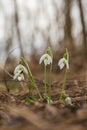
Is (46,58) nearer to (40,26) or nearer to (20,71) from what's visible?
(20,71)

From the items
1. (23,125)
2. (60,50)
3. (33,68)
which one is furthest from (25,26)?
(23,125)

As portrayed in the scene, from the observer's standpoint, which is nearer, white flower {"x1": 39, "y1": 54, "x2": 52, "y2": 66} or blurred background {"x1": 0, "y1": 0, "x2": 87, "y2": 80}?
white flower {"x1": 39, "y1": 54, "x2": 52, "y2": 66}

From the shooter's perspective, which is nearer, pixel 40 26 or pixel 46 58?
pixel 46 58

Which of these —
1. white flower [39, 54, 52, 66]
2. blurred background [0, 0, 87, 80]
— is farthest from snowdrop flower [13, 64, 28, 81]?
blurred background [0, 0, 87, 80]

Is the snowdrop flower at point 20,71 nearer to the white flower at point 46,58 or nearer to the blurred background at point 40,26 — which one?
the white flower at point 46,58

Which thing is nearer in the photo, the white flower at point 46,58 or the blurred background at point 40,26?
the white flower at point 46,58

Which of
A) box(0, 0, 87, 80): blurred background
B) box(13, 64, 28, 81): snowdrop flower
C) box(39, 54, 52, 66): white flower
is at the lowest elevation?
box(13, 64, 28, 81): snowdrop flower

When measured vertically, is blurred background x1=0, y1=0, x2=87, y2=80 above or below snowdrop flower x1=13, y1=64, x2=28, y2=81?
above

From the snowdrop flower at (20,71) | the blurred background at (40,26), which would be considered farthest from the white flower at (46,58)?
the blurred background at (40,26)

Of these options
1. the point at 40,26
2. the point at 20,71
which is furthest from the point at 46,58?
the point at 40,26

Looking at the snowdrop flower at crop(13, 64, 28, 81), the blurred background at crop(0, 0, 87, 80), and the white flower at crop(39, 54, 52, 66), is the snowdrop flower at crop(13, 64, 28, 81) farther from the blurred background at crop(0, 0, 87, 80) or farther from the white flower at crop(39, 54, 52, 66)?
the blurred background at crop(0, 0, 87, 80)

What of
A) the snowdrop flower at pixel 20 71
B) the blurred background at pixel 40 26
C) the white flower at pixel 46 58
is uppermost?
the blurred background at pixel 40 26
